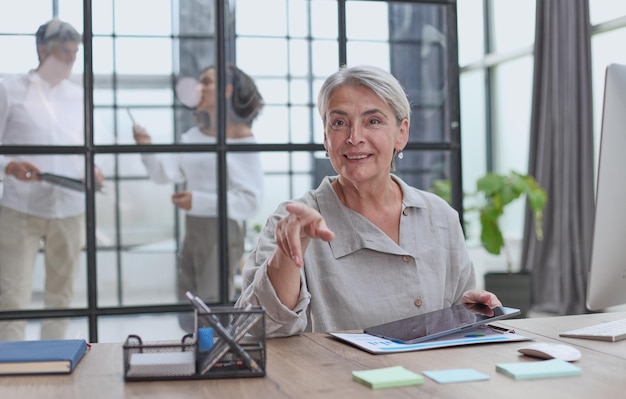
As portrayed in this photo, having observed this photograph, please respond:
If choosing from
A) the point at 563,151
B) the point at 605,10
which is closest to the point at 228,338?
the point at 563,151

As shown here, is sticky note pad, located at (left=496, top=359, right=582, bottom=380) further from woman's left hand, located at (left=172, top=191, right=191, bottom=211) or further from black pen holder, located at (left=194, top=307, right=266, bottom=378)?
woman's left hand, located at (left=172, top=191, right=191, bottom=211)

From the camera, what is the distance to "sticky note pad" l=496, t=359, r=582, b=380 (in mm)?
1398

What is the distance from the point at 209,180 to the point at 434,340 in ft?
4.53

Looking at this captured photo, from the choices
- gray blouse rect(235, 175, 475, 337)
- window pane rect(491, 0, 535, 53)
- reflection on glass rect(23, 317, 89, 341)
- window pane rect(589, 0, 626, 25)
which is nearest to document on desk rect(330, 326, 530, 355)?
gray blouse rect(235, 175, 475, 337)

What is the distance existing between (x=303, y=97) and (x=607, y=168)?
153cm

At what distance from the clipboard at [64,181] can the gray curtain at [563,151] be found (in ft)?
11.9

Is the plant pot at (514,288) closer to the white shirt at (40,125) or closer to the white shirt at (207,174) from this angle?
the white shirt at (207,174)

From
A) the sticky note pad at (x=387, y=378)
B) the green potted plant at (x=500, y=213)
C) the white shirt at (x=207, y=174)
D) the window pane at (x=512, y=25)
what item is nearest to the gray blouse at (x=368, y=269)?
the sticky note pad at (x=387, y=378)

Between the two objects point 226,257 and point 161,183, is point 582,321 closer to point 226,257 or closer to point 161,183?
point 226,257

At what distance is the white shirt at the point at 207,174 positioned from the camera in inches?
113

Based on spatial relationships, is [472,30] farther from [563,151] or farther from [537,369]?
[537,369]

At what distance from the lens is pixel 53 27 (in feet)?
9.03

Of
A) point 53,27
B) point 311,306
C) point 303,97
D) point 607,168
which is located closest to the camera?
point 607,168

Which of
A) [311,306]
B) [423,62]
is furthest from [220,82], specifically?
[311,306]
